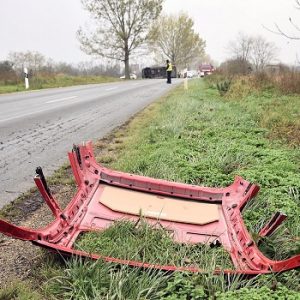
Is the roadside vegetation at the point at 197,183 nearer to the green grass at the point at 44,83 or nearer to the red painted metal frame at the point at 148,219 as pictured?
the red painted metal frame at the point at 148,219

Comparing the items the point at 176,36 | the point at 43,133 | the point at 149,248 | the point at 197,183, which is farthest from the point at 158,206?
the point at 176,36

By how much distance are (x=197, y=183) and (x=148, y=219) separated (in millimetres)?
1563

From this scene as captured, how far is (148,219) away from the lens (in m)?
3.30

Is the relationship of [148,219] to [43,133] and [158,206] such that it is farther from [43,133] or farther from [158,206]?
[43,133]

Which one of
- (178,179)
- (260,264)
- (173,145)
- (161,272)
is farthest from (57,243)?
(173,145)

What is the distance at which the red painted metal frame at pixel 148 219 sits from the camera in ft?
9.00

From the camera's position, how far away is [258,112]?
10055mm

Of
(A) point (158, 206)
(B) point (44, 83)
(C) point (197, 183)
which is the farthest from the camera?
(B) point (44, 83)

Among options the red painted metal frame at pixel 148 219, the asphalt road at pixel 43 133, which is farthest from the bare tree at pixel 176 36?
the red painted metal frame at pixel 148 219

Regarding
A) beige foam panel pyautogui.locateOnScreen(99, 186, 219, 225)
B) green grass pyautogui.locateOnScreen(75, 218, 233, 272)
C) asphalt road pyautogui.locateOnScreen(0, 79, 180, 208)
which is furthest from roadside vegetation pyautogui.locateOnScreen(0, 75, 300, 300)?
asphalt road pyautogui.locateOnScreen(0, 79, 180, 208)

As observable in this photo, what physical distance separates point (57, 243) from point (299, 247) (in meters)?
1.71

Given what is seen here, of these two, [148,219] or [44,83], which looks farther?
[44,83]

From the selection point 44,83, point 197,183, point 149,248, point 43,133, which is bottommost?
point 44,83

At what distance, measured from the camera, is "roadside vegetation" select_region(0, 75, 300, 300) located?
8.50 ft
